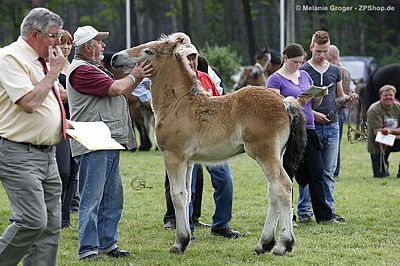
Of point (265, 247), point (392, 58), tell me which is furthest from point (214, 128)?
point (392, 58)

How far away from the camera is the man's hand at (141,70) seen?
6.97 meters

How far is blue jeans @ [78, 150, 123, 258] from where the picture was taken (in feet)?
22.9

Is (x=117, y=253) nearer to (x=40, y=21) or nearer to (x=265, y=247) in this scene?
(x=265, y=247)

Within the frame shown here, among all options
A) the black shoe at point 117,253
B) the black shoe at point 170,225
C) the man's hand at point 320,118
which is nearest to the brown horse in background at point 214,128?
the black shoe at point 117,253

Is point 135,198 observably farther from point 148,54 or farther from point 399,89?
point 399,89

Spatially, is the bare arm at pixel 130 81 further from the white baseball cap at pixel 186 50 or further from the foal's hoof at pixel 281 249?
the foal's hoof at pixel 281 249

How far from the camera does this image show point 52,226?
578 cm

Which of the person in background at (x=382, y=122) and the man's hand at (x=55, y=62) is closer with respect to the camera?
the man's hand at (x=55, y=62)

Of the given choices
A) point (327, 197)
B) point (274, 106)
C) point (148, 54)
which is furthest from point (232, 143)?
point (327, 197)

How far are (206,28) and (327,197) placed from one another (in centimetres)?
1688

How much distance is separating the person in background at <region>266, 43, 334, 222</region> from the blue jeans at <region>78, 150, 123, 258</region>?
1851 mm

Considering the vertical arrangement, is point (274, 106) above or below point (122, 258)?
above

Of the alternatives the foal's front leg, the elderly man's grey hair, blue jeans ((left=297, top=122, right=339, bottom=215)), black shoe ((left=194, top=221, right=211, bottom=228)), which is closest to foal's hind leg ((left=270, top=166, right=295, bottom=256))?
the foal's front leg

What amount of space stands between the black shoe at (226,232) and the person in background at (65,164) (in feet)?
5.55
